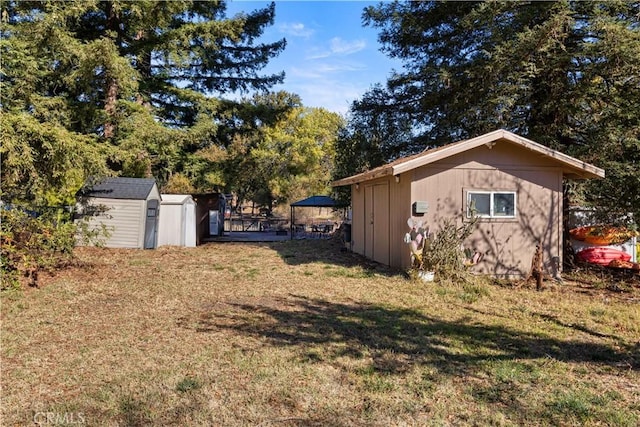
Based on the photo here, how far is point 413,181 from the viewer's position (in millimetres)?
8562

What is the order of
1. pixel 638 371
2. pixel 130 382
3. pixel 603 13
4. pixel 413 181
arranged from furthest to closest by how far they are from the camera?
pixel 603 13 < pixel 413 181 < pixel 638 371 < pixel 130 382

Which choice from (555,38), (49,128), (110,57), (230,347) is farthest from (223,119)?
(230,347)

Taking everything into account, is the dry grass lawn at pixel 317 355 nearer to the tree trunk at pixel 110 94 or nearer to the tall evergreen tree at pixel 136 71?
the tall evergreen tree at pixel 136 71

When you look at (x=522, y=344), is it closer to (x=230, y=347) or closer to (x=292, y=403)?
(x=292, y=403)

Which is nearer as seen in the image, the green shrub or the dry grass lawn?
the dry grass lawn

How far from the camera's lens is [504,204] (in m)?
8.74

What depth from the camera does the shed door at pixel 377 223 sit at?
1012 cm

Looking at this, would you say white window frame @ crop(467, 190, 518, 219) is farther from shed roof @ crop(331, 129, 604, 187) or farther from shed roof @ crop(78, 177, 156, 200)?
shed roof @ crop(78, 177, 156, 200)

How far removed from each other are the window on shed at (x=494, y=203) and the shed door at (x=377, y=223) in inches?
81.9

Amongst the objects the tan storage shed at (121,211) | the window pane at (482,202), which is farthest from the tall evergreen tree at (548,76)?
the tan storage shed at (121,211)

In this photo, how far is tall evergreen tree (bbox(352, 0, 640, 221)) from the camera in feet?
29.9

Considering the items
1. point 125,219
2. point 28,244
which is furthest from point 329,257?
point 28,244

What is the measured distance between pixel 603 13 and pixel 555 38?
1.09 meters

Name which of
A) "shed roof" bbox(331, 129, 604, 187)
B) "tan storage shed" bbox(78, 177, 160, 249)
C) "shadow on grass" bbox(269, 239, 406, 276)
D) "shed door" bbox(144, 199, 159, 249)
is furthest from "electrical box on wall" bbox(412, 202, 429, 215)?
"shed door" bbox(144, 199, 159, 249)
